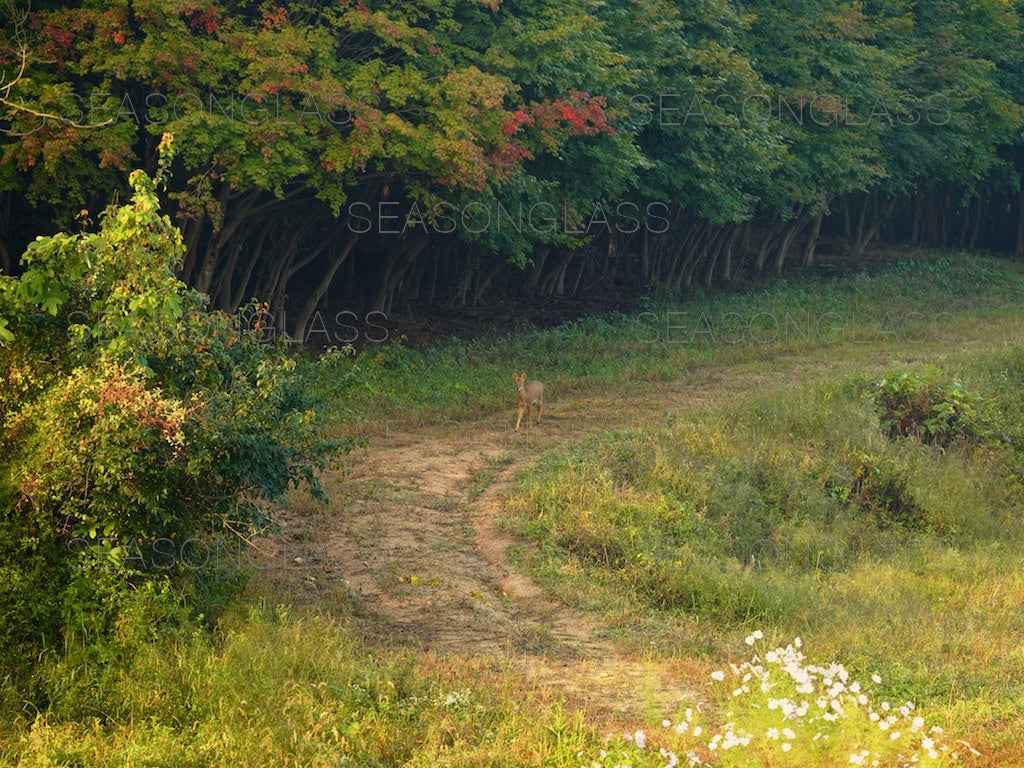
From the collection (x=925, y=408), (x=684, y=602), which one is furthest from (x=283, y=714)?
(x=925, y=408)

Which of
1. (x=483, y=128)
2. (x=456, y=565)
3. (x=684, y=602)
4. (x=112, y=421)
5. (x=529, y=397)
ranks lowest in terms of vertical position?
(x=456, y=565)

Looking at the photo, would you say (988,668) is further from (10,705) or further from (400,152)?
(400,152)

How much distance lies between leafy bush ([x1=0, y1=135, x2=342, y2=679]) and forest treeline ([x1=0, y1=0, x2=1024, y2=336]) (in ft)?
6.69

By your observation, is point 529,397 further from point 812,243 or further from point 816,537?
point 812,243

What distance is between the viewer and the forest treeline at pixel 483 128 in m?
19.5

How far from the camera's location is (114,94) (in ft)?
66.2

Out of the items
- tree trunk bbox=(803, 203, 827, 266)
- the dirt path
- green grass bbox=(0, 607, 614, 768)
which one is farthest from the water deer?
tree trunk bbox=(803, 203, 827, 266)

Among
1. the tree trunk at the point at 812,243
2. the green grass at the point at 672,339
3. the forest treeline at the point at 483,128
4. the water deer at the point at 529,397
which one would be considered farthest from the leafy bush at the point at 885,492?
the tree trunk at the point at 812,243

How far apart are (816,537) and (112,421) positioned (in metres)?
10.1

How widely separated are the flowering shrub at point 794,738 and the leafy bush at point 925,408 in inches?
529

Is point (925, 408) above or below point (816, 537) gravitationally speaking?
above

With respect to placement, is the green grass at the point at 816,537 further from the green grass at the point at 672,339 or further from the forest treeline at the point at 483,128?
the forest treeline at the point at 483,128

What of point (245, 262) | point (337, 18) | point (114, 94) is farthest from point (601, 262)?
point (114, 94)

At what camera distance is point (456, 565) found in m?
13.2
